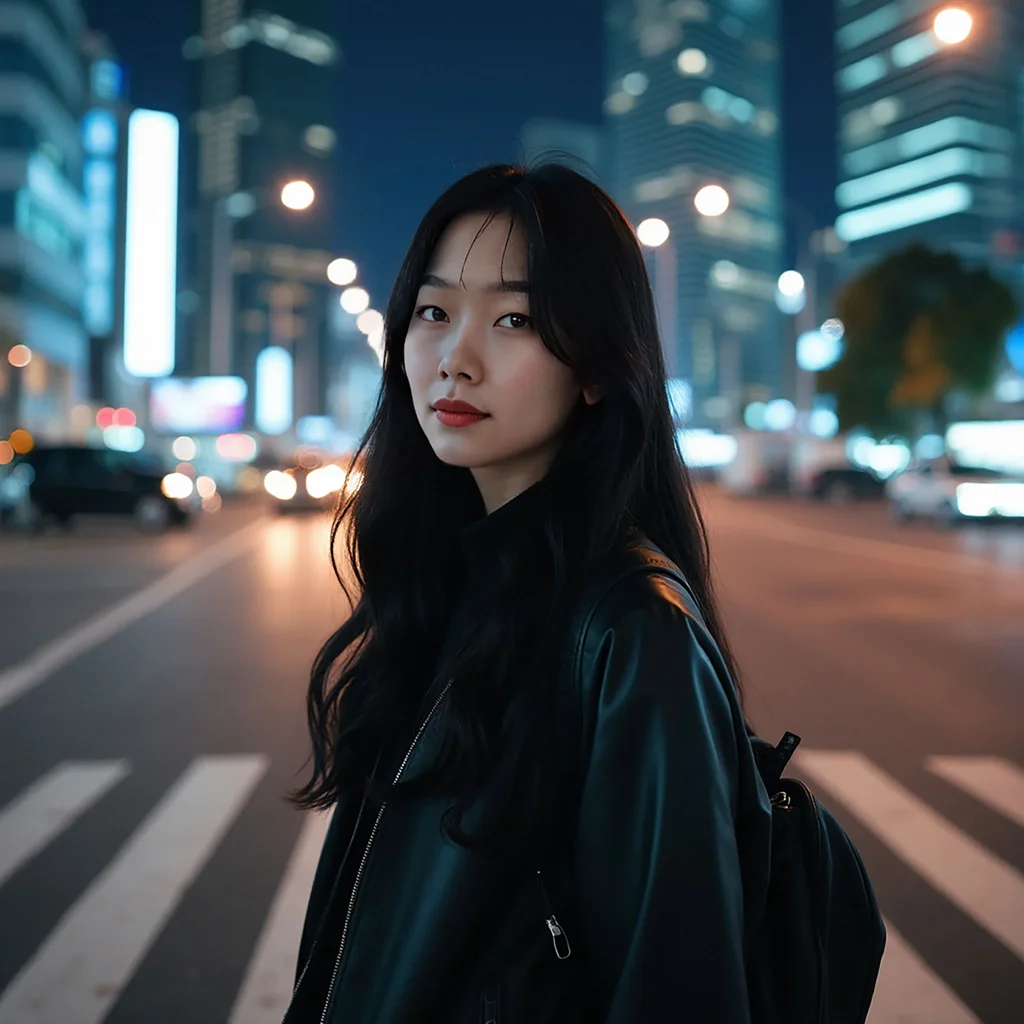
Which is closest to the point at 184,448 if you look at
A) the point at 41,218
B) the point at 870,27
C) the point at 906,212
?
the point at 41,218

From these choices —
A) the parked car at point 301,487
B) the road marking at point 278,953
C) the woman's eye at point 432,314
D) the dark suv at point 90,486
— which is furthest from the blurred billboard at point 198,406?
the woman's eye at point 432,314

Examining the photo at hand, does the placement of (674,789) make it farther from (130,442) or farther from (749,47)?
(749,47)

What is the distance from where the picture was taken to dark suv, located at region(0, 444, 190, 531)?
2389 centimetres

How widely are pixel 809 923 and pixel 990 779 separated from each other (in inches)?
185

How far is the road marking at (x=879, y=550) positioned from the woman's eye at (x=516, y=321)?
49.2 feet

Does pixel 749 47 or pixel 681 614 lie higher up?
pixel 749 47

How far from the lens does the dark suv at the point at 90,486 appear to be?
78.4 ft

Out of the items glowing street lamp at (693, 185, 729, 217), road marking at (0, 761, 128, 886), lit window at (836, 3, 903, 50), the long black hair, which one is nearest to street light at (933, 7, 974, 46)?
glowing street lamp at (693, 185, 729, 217)

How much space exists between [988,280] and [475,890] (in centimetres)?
4335

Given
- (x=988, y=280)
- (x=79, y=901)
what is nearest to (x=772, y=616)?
(x=79, y=901)

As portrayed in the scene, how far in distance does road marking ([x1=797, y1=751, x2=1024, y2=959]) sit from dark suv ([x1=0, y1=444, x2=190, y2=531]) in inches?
810

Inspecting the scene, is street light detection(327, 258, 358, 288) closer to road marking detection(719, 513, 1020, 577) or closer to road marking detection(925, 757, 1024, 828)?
road marking detection(719, 513, 1020, 577)

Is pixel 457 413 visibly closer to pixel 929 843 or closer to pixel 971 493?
pixel 929 843

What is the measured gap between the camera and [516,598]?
1.51m
